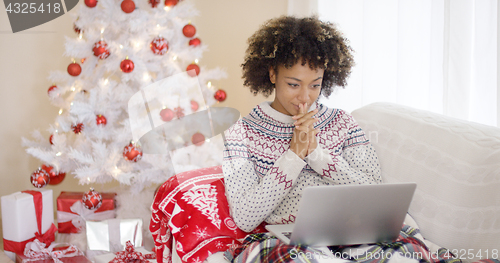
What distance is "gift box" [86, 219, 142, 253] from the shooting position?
195 centimetres

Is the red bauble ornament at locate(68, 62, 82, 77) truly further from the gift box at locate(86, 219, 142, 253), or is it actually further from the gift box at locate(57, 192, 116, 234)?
the gift box at locate(86, 219, 142, 253)

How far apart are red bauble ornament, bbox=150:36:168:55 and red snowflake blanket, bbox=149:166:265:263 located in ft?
3.00

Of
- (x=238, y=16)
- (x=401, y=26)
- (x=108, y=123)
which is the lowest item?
(x=108, y=123)

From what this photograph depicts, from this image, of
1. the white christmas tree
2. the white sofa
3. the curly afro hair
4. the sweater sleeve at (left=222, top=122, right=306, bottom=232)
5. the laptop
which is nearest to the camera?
the laptop

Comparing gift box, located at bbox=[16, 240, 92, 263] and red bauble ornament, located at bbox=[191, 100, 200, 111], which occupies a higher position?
red bauble ornament, located at bbox=[191, 100, 200, 111]

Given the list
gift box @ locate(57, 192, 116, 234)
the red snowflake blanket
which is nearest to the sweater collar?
the red snowflake blanket

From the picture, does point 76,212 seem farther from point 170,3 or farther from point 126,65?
point 170,3

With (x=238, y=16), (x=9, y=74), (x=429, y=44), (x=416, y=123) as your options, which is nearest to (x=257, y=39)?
(x=416, y=123)

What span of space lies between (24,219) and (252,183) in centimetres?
130

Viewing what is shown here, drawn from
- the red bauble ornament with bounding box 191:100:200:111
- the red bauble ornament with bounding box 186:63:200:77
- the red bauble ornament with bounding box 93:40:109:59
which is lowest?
the red bauble ornament with bounding box 191:100:200:111

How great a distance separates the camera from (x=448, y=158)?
1112 millimetres

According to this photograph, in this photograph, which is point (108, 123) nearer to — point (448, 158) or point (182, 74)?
point (182, 74)

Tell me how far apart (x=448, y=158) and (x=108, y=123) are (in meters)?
1.57

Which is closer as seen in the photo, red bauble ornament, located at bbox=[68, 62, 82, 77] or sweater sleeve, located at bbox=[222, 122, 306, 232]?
sweater sleeve, located at bbox=[222, 122, 306, 232]
